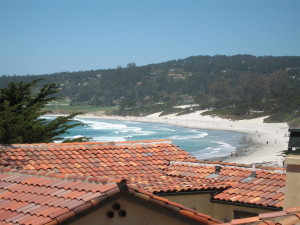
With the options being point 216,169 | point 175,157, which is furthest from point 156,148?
point 216,169

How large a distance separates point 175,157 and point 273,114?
9592cm

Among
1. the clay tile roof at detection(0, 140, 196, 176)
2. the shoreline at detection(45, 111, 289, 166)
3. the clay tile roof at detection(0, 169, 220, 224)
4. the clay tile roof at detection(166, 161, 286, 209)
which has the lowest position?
the shoreline at detection(45, 111, 289, 166)

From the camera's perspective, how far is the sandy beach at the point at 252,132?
4931cm

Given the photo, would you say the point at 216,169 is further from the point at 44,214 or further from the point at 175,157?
the point at 44,214

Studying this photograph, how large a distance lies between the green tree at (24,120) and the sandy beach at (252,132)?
28.2m

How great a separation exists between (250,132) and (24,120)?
72.3 meters

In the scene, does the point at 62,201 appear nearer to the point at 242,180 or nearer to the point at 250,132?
the point at 242,180

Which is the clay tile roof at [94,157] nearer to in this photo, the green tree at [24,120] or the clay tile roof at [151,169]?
the clay tile roof at [151,169]

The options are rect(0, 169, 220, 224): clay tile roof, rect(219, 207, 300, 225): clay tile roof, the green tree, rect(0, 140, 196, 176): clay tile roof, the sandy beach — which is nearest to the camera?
rect(219, 207, 300, 225): clay tile roof

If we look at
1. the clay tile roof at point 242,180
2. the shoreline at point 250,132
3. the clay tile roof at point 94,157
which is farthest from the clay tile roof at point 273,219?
the shoreline at point 250,132

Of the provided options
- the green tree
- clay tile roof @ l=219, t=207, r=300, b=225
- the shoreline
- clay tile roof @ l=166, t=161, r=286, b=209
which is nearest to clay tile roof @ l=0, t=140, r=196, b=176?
clay tile roof @ l=166, t=161, r=286, b=209

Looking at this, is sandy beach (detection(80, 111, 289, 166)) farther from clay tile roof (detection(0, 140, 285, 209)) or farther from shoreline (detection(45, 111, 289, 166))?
clay tile roof (detection(0, 140, 285, 209))

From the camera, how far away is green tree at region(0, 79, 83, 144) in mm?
15398

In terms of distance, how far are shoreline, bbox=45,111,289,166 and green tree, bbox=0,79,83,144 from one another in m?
28.0
